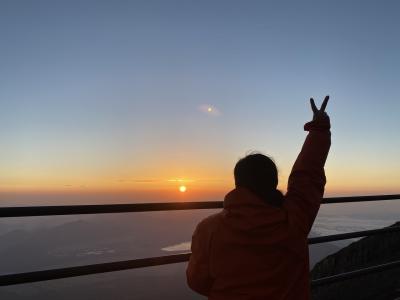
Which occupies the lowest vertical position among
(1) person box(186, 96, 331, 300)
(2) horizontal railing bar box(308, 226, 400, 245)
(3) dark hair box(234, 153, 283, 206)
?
(2) horizontal railing bar box(308, 226, 400, 245)

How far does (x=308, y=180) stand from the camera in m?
2.21

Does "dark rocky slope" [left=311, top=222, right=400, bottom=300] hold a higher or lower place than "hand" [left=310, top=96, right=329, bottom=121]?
lower

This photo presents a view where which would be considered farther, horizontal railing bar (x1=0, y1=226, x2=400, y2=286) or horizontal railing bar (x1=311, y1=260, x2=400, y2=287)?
horizontal railing bar (x1=311, y1=260, x2=400, y2=287)

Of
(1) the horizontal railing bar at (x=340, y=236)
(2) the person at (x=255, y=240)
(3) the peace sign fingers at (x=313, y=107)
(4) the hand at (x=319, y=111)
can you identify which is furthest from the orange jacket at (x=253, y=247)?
(1) the horizontal railing bar at (x=340, y=236)

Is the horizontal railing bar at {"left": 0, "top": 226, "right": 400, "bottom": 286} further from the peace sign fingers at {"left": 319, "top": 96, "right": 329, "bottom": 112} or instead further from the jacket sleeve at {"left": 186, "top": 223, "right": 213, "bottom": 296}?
the peace sign fingers at {"left": 319, "top": 96, "right": 329, "bottom": 112}

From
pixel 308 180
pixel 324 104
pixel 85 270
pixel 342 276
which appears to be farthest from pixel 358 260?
pixel 308 180

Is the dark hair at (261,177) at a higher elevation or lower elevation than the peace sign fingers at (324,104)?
lower

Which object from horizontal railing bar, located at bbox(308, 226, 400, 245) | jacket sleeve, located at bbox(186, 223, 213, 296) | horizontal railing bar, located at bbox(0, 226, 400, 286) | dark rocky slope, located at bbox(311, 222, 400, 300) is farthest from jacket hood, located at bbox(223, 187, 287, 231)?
dark rocky slope, located at bbox(311, 222, 400, 300)

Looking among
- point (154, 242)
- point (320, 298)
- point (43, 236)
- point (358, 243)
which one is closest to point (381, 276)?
point (320, 298)

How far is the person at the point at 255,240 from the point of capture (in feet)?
6.81

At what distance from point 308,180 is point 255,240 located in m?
0.39

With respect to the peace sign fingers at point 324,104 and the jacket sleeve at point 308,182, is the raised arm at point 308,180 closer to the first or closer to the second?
the jacket sleeve at point 308,182

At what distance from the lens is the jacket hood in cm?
205

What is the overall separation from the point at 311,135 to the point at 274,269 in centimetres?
70
